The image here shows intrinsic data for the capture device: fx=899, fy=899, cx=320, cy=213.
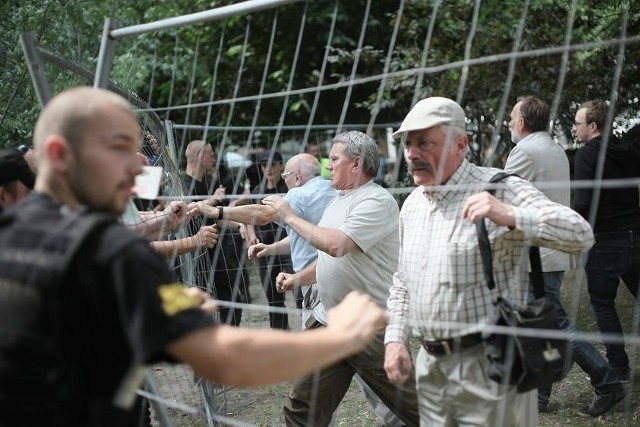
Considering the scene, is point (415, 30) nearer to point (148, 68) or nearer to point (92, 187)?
point (148, 68)

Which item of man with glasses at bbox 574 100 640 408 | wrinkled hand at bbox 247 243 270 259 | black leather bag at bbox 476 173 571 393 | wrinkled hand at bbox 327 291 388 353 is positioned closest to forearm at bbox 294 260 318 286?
wrinkled hand at bbox 247 243 270 259

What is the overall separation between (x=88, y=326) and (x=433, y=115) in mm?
Answer: 1777

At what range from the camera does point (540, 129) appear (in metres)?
5.42

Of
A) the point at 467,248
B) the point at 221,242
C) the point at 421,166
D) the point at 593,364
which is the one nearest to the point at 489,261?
the point at 467,248

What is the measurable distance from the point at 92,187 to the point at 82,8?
8.26 metres

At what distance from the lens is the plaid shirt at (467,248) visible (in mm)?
2930

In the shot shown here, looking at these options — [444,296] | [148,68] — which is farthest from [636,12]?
[148,68]

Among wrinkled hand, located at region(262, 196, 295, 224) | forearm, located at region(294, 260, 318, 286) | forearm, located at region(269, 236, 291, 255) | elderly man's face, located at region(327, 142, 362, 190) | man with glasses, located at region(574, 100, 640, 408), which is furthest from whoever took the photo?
forearm, located at region(269, 236, 291, 255)

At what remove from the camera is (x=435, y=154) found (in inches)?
129

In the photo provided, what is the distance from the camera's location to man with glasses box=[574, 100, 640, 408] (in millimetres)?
5637

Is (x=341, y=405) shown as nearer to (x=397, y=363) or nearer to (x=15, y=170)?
(x=397, y=363)

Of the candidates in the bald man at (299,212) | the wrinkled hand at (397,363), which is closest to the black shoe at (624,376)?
the bald man at (299,212)

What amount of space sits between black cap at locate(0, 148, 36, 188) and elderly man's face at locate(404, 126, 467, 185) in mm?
1489

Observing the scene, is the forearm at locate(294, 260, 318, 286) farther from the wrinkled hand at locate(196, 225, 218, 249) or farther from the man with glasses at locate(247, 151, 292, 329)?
the man with glasses at locate(247, 151, 292, 329)
